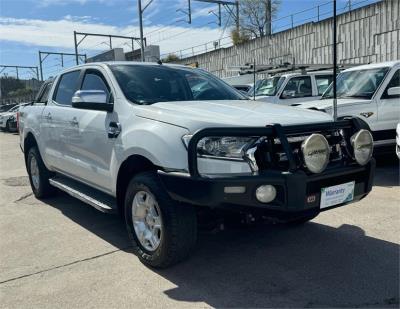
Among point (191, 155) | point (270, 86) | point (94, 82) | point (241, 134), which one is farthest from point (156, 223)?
point (270, 86)

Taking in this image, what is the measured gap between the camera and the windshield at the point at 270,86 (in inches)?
504

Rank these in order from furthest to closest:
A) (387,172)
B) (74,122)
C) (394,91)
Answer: (387,172) < (394,91) < (74,122)

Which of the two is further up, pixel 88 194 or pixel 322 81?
pixel 322 81

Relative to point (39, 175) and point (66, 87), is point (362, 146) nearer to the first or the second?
point (66, 87)

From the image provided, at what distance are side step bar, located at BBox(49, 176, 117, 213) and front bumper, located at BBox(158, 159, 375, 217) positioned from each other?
1188mm

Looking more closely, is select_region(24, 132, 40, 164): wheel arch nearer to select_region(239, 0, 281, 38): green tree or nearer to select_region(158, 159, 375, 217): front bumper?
select_region(158, 159, 375, 217): front bumper

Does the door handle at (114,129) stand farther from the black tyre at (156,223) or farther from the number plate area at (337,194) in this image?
the number plate area at (337,194)

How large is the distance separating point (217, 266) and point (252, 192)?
3.39 feet

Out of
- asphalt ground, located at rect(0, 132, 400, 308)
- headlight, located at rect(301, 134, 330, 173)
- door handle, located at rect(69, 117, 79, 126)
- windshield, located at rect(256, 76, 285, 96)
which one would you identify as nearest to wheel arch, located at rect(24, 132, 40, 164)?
asphalt ground, located at rect(0, 132, 400, 308)

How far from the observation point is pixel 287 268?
382 centimetres

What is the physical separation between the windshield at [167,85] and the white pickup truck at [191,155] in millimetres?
13

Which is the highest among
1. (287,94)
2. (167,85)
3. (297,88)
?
(167,85)

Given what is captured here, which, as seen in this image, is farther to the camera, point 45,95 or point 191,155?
point 45,95

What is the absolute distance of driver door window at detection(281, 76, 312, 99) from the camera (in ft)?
41.5
